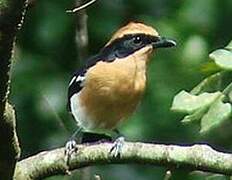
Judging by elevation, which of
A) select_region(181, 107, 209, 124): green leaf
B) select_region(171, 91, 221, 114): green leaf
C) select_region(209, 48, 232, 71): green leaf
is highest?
select_region(209, 48, 232, 71): green leaf

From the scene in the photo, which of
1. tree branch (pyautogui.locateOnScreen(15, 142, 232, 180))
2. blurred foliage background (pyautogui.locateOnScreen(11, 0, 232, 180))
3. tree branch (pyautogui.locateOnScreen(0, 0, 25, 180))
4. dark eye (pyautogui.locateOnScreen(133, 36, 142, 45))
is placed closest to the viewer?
tree branch (pyautogui.locateOnScreen(0, 0, 25, 180))

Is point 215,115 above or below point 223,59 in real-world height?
below

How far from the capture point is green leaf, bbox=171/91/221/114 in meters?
2.00

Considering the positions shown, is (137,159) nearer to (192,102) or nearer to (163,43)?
(192,102)

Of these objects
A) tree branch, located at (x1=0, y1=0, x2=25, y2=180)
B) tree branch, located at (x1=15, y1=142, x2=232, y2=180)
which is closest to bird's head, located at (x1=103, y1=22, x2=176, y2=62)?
tree branch, located at (x1=15, y1=142, x2=232, y2=180)

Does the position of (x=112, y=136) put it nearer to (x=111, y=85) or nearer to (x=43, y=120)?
(x=111, y=85)

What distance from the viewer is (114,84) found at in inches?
144

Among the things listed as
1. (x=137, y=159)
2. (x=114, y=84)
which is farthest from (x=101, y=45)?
(x=137, y=159)

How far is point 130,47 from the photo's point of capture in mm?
3713

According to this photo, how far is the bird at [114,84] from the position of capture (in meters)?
3.61

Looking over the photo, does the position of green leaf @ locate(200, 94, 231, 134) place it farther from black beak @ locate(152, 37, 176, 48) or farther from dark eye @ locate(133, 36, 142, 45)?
dark eye @ locate(133, 36, 142, 45)

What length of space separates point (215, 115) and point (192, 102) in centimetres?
8

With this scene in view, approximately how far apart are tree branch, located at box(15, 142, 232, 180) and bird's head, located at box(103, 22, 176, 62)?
110 cm

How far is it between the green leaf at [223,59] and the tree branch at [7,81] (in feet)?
1.51
